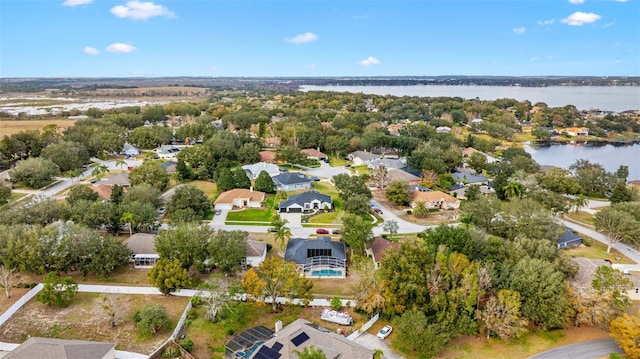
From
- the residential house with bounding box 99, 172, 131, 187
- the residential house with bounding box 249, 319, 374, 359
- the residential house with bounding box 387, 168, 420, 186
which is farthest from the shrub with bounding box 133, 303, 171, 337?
the residential house with bounding box 387, 168, 420, 186

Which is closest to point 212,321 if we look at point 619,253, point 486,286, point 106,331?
point 106,331

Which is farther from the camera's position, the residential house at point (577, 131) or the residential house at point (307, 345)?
the residential house at point (577, 131)

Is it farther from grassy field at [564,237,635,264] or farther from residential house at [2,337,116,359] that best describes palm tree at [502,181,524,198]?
residential house at [2,337,116,359]

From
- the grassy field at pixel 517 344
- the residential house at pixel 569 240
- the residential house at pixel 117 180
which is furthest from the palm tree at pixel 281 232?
the residential house at pixel 117 180

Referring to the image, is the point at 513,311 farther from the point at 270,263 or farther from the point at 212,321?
the point at 212,321

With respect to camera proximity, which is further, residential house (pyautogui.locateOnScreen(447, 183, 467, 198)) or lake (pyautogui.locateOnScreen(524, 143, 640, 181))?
lake (pyautogui.locateOnScreen(524, 143, 640, 181))

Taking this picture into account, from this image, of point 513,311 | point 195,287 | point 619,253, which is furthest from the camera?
point 619,253

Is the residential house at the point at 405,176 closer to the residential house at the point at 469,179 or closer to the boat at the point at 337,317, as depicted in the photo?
the residential house at the point at 469,179
